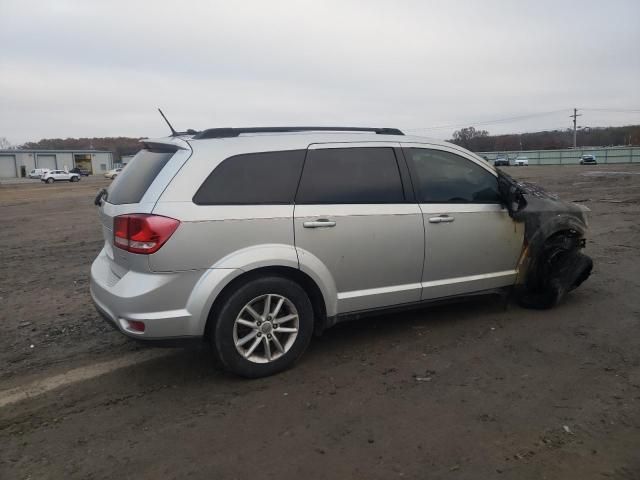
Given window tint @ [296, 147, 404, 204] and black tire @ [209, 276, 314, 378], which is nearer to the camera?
black tire @ [209, 276, 314, 378]

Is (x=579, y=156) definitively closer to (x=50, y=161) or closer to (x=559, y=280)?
(x=559, y=280)

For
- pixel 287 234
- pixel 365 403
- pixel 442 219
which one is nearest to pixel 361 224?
pixel 287 234

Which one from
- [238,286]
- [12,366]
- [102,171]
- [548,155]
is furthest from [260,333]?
[102,171]

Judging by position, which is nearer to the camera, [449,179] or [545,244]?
[449,179]

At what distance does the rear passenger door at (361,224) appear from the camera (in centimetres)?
399

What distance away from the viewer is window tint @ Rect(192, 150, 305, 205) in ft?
12.2

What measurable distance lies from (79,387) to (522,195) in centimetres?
414

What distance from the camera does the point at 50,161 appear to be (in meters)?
93.4

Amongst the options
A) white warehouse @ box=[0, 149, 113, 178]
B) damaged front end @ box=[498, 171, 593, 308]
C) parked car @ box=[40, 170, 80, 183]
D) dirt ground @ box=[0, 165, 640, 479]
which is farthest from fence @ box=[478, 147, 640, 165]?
white warehouse @ box=[0, 149, 113, 178]

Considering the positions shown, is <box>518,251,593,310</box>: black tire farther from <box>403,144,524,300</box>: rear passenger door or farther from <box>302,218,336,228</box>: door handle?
<box>302,218,336,228</box>: door handle

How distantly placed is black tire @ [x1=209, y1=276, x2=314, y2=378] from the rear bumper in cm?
14

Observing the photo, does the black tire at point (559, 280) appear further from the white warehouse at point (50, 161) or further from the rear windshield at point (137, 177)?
the white warehouse at point (50, 161)

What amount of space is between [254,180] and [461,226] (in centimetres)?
192

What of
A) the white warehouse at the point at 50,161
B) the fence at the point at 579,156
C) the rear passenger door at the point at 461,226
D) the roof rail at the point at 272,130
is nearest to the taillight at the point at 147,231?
the roof rail at the point at 272,130
